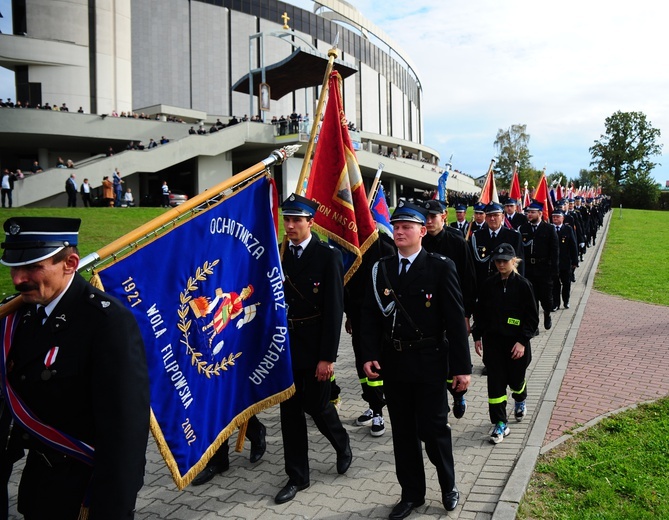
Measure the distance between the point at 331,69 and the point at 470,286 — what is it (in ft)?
9.63

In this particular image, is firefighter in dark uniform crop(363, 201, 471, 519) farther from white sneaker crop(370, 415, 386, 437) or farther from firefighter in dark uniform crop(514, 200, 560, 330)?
firefighter in dark uniform crop(514, 200, 560, 330)

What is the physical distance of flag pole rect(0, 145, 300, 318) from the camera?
324 centimetres

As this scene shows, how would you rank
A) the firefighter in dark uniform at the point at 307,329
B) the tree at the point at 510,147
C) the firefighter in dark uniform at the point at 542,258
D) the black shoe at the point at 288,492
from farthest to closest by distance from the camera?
the tree at the point at 510,147, the firefighter in dark uniform at the point at 542,258, the firefighter in dark uniform at the point at 307,329, the black shoe at the point at 288,492

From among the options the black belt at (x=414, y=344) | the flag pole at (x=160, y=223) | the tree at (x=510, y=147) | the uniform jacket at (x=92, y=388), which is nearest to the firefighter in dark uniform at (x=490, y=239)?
the black belt at (x=414, y=344)

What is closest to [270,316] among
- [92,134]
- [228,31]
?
[92,134]

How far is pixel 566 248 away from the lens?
42.3 ft

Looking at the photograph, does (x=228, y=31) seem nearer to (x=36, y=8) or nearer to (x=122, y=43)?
(x=122, y=43)

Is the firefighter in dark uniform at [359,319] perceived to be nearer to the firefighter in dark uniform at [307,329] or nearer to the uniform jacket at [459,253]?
the uniform jacket at [459,253]

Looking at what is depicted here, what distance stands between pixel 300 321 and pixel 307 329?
0.09 meters

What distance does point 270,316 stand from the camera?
15.5 feet

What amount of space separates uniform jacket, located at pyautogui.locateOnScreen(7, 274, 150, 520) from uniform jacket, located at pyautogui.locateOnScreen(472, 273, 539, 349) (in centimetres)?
420

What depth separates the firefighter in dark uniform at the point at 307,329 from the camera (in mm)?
4914

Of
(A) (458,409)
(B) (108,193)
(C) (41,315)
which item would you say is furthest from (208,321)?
(B) (108,193)

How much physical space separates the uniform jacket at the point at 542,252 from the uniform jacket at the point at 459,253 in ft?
13.2
